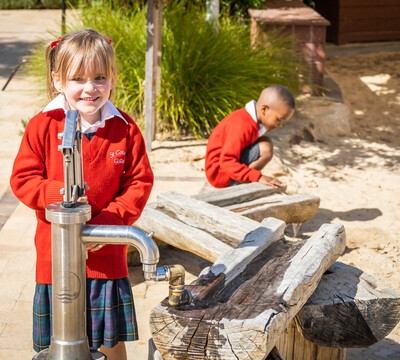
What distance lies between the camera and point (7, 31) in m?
12.6

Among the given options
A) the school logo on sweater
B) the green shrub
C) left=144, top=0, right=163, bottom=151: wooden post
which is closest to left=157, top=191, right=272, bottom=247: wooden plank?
the school logo on sweater

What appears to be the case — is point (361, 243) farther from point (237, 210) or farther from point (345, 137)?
point (345, 137)

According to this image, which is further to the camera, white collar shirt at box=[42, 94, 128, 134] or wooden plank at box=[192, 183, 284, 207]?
wooden plank at box=[192, 183, 284, 207]

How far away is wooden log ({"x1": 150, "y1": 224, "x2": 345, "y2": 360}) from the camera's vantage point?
80.7 inches

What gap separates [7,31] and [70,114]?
469 inches

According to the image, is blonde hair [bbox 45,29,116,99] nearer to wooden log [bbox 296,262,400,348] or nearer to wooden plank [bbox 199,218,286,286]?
wooden plank [bbox 199,218,286,286]

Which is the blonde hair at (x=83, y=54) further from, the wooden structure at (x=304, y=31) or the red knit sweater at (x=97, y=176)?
the wooden structure at (x=304, y=31)

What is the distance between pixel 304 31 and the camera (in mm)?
8297

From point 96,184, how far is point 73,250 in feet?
2.50

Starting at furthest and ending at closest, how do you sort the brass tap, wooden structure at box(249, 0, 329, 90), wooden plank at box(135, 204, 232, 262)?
wooden structure at box(249, 0, 329, 90)
wooden plank at box(135, 204, 232, 262)
the brass tap

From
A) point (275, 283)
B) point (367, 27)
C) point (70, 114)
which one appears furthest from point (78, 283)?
point (367, 27)

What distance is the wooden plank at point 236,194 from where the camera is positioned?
409 centimetres

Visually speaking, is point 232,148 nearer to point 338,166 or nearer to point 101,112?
point 101,112

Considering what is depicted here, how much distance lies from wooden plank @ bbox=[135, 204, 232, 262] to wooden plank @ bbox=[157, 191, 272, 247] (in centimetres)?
7
